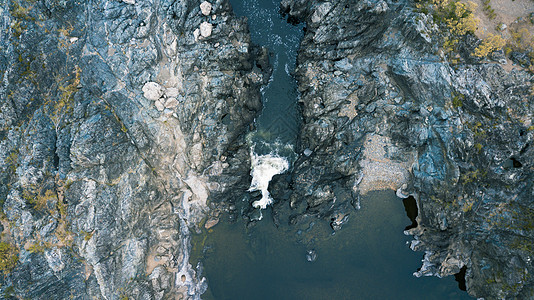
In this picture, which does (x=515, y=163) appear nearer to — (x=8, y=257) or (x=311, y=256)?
(x=311, y=256)

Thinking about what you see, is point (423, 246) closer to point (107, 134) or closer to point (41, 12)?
point (107, 134)

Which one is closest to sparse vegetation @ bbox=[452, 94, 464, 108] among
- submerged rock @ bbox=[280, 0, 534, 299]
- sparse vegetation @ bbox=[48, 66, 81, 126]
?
submerged rock @ bbox=[280, 0, 534, 299]

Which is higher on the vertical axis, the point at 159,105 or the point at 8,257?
the point at 159,105

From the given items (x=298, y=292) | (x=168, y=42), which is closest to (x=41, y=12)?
(x=168, y=42)

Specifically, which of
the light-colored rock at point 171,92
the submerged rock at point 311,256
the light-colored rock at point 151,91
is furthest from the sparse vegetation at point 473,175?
the light-colored rock at point 151,91

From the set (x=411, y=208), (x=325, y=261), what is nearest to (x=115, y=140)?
(x=325, y=261)

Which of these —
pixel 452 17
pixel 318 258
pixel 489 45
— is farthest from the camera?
pixel 318 258
